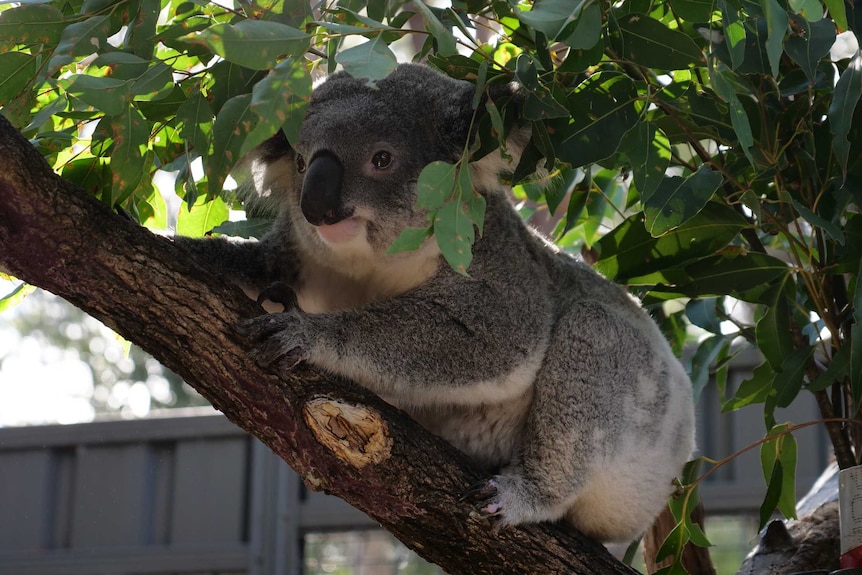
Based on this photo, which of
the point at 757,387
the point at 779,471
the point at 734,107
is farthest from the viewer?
the point at 757,387

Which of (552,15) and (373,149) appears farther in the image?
(373,149)

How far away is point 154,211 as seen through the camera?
277 centimetres

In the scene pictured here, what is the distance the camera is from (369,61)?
1.53m

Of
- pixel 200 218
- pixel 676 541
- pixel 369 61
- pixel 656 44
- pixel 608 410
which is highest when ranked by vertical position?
pixel 369 61


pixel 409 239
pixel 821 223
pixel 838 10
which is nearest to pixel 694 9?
pixel 838 10

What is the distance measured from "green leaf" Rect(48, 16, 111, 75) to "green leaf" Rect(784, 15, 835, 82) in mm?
1419

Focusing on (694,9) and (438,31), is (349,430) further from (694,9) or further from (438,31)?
(694,9)

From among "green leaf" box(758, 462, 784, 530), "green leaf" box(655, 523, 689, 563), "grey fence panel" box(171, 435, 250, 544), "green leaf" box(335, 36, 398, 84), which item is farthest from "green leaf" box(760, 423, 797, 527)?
"grey fence panel" box(171, 435, 250, 544)

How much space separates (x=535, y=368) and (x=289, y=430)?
826 millimetres

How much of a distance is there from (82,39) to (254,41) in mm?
486

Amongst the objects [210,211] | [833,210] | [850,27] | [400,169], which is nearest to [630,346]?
[833,210]

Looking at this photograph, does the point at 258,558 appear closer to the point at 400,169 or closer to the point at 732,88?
the point at 400,169

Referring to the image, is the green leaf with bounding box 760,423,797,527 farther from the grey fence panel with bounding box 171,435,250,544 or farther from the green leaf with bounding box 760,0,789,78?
the grey fence panel with bounding box 171,435,250,544

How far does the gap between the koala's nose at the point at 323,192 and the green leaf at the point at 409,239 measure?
2.05 feet
